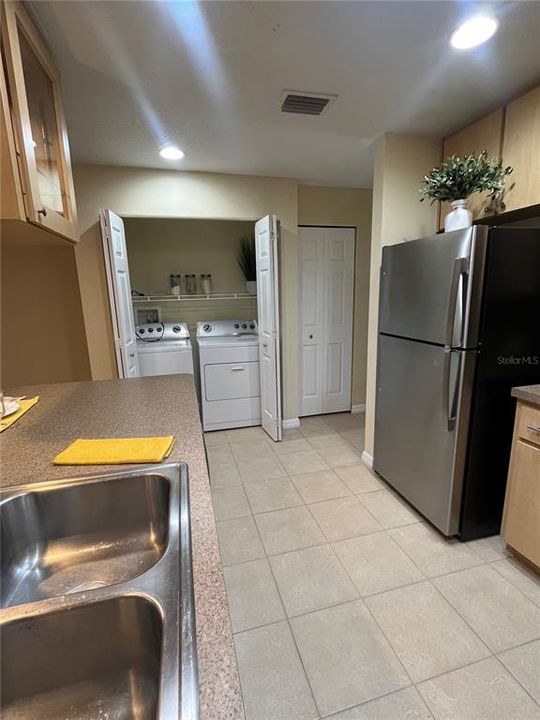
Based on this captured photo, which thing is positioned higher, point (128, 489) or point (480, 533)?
point (128, 489)

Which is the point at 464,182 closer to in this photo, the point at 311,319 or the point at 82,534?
the point at 311,319

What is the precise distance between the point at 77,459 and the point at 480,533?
6.71 feet

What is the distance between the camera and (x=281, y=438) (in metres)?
3.25

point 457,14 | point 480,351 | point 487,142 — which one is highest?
point 457,14

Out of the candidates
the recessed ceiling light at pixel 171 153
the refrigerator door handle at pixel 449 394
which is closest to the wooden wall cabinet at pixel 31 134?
the recessed ceiling light at pixel 171 153

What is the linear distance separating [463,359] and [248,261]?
265cm

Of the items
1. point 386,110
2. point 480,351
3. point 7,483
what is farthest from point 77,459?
point 386,110

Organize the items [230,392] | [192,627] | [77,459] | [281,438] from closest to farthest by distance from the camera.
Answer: [192,627] < [77,459] < [281,438] < [230,392]

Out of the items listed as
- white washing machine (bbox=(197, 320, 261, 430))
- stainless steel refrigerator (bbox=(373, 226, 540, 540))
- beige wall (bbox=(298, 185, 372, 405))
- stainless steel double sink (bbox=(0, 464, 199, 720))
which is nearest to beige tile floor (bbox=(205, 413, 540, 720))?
stainless steel refrigerator (bbox=(373, 226, 540, 540))

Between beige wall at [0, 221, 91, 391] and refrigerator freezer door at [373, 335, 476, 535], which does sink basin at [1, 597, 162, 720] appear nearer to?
refrigerator freezer door at [373, 335, 476, 535]

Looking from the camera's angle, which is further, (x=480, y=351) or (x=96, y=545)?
(x=480, y=351)

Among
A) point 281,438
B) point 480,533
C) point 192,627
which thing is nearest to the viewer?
point 192,627

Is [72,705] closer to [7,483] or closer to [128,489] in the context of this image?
[128,489]

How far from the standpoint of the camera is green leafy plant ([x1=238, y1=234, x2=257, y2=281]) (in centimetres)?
381
